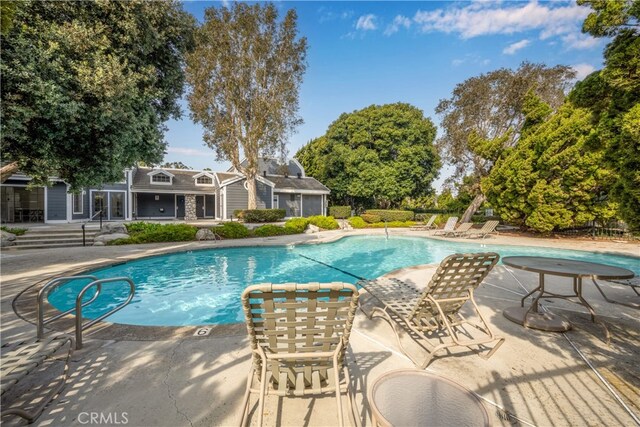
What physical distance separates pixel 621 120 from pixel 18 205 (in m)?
28.2

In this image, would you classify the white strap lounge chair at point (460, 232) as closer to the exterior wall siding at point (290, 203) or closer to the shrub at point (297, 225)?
the shrub at point (297, 225)

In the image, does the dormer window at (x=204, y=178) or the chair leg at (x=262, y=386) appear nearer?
the chair leg at (x=262, y=386)

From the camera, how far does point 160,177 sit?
24359 millimetres

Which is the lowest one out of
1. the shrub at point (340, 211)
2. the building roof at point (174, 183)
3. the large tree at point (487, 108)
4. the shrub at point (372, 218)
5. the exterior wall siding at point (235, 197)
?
the shrub at point (372, 218)

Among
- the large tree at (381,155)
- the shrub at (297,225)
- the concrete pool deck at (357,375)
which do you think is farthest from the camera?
the large tree at (381,155)

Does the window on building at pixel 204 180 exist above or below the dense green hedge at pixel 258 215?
above

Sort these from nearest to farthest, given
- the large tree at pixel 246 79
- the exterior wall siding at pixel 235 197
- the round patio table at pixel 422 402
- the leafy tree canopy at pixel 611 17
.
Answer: the round patio table at pixel 422 402
the leafy tree canopy at pixel 611 17
the large tree at pixel 246 79
the exterior wall siding at pixel 235 197

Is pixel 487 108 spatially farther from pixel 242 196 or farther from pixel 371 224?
pixel 242 196

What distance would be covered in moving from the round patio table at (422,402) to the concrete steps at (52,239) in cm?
1421

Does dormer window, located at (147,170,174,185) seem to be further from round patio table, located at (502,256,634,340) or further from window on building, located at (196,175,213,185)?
round patio table, located at (502,256,634,340)

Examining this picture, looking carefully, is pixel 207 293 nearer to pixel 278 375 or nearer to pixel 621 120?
pixel 278 375

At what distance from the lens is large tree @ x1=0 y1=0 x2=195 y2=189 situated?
667cm

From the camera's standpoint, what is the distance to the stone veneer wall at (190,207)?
81.0ft

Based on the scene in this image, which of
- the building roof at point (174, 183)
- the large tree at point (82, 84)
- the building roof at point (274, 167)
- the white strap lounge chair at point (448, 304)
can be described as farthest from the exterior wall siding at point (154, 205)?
the white strap lounge chair at point (448, 304)
